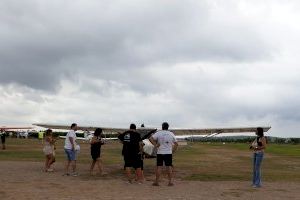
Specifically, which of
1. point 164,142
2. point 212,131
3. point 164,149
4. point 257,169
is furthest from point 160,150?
point 212,131

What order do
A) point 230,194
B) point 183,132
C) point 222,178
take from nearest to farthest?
point 230,194, point 222,178, point 183,132

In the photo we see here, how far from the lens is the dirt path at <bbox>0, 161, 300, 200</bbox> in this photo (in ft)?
35.7

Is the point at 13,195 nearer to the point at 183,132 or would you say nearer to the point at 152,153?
the point at 152,153

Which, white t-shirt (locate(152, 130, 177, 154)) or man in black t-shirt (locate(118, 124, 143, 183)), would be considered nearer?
white t-shirt (locate(152, 130, 177, 154))

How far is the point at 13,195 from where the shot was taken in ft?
34.5

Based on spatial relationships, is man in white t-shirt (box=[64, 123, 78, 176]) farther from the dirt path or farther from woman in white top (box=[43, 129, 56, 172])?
woman in white top (box=[43, 129, 56, 172])

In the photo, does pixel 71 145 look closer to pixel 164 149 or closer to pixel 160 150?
pixel 160 150

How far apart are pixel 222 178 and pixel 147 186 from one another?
3778 mm

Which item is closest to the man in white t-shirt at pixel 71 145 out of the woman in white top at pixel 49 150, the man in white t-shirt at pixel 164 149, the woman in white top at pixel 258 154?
the woman in white top at pixel 49 150

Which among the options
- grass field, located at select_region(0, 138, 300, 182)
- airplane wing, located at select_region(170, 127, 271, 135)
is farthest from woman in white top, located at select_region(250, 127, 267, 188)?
airplane wing, located at select_region(170, 127, 271, 135)

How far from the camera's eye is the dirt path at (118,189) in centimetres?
1088

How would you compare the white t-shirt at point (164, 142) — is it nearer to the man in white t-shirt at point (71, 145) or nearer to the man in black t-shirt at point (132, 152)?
the man in black t-shirt at point (132, 152)

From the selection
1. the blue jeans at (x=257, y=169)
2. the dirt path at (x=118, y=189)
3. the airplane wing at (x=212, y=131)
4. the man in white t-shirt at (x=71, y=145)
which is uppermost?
the airplane wing at (x=212, y=131)

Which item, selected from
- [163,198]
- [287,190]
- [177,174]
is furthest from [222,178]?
[163,198]
